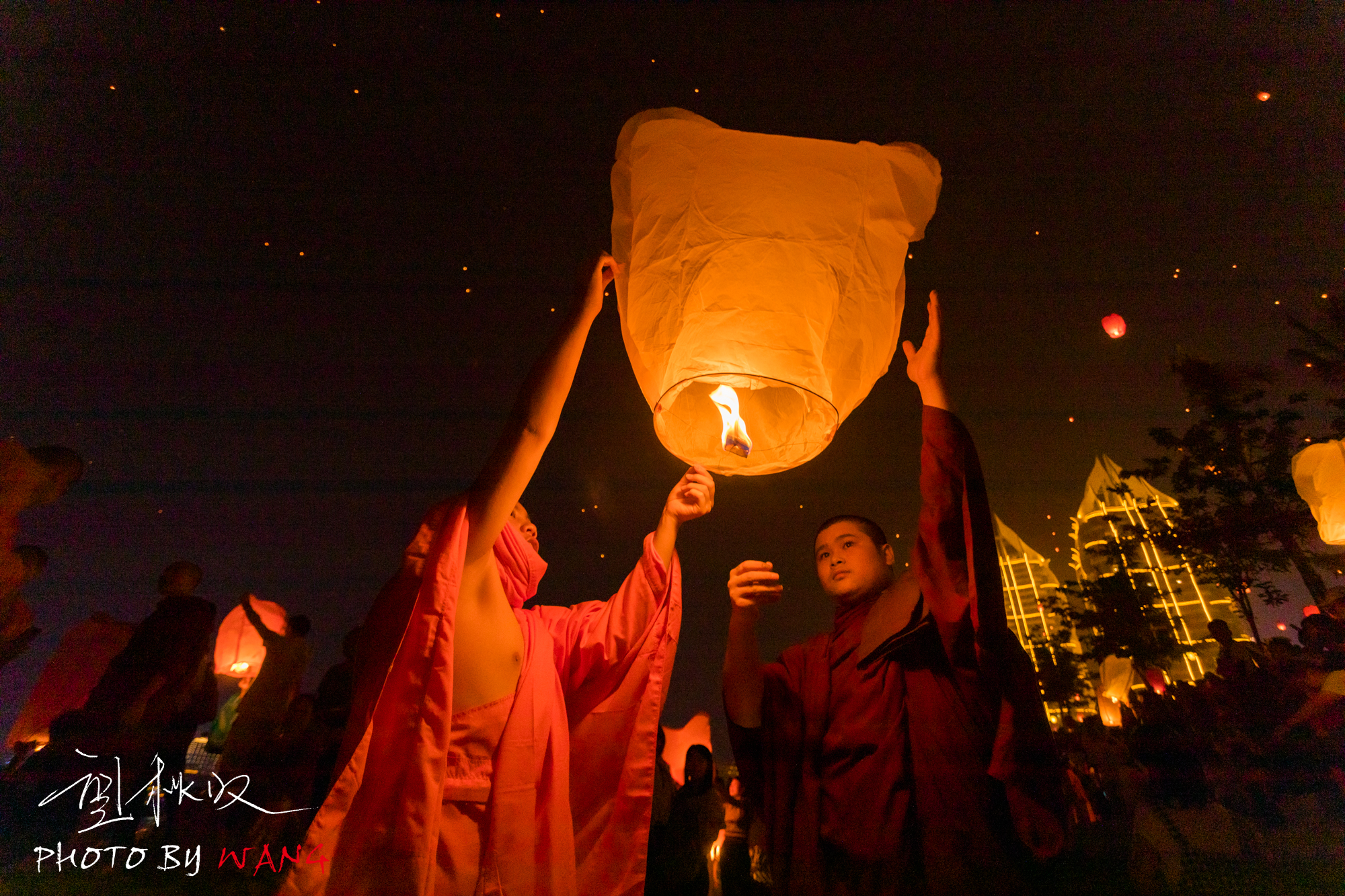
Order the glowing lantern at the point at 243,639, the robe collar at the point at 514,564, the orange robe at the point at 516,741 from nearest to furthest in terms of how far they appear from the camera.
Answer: the orange robe at the point at 516,741 → the robe collar at the point at 514,564 → the glowing lantern at the point at 243,639

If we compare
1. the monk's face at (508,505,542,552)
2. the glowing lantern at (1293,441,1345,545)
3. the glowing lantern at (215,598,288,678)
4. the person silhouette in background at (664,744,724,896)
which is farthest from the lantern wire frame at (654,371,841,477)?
the glowing lantern at (215,598,288,678)

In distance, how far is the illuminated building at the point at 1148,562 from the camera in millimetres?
2334

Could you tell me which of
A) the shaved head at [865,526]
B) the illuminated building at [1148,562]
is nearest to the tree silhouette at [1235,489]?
the illuminated building at [1148,562]

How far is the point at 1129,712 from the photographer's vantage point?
2264 millimetres

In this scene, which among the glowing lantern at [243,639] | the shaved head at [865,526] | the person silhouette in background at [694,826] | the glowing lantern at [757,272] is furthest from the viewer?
the glowing lantern at [243,639]

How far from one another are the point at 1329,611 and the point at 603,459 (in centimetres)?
303

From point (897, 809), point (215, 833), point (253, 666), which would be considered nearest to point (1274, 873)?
point (897, 809)

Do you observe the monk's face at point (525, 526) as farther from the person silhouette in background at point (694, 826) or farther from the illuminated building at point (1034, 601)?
the illuminated building at point (1034, 601)

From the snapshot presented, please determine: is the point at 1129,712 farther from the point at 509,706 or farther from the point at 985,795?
the point at 509,706

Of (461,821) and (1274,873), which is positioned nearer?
(461,821)

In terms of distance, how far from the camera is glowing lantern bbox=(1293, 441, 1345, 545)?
7.19 ft

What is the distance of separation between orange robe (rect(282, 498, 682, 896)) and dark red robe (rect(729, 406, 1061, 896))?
403 mm

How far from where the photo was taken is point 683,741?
294cm

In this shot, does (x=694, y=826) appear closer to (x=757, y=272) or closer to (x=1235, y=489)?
(x=757, y=272)
